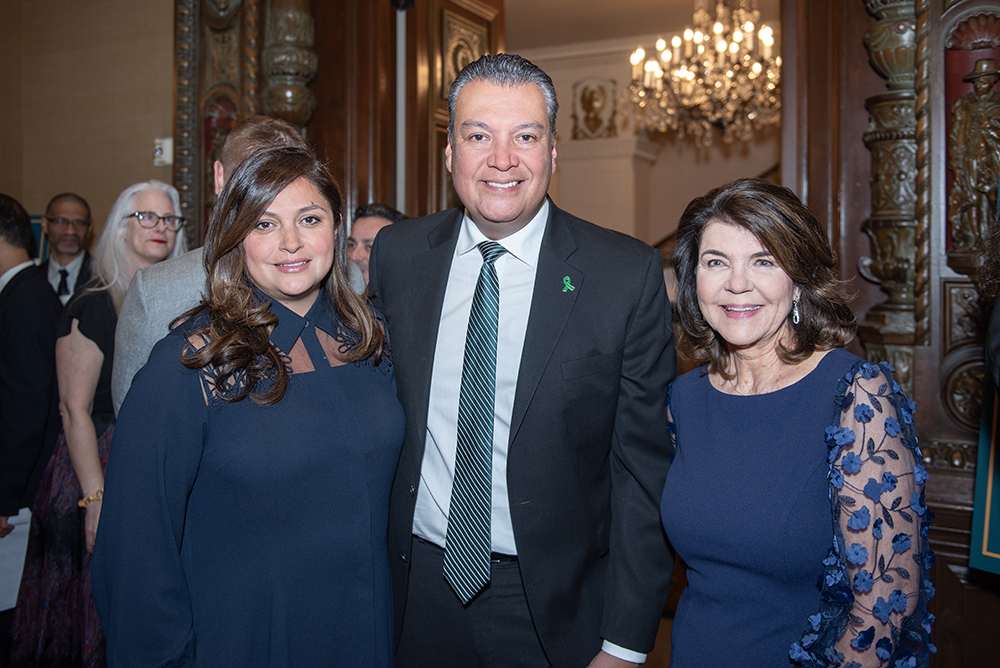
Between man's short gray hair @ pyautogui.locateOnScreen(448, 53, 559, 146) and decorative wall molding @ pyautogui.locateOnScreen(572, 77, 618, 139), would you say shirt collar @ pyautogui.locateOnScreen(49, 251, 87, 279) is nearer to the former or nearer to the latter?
man's short gray hair @ pyautogui.locateOnScreen(448, 53, 559, 146)

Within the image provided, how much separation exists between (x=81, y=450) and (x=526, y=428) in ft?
5.32

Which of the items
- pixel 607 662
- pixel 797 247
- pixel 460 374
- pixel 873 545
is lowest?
pixel 607 662

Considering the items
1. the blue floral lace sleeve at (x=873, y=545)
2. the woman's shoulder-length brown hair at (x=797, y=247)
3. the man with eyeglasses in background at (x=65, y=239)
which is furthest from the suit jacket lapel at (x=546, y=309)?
the man with eyeglasses in background at (x=65, y=239)

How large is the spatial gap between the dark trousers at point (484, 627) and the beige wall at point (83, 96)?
13.5ft

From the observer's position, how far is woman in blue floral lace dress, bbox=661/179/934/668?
1503mm

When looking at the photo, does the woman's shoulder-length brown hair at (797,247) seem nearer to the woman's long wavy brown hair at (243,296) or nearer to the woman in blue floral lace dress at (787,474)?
the woman in blue floral lace dress at (787,474)

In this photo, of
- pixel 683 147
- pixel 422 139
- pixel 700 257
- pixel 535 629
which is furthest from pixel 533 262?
pixel 683 147

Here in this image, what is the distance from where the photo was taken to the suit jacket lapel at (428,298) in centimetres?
181

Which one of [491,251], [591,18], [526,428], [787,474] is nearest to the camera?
[787,474]

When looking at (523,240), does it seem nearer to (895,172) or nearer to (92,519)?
(92,519)

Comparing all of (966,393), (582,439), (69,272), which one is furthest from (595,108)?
(582,439)

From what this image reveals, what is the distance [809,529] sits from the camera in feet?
5.14

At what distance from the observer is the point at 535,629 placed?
5.70 ft

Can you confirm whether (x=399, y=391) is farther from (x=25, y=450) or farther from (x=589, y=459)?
(x=25, y=450)
